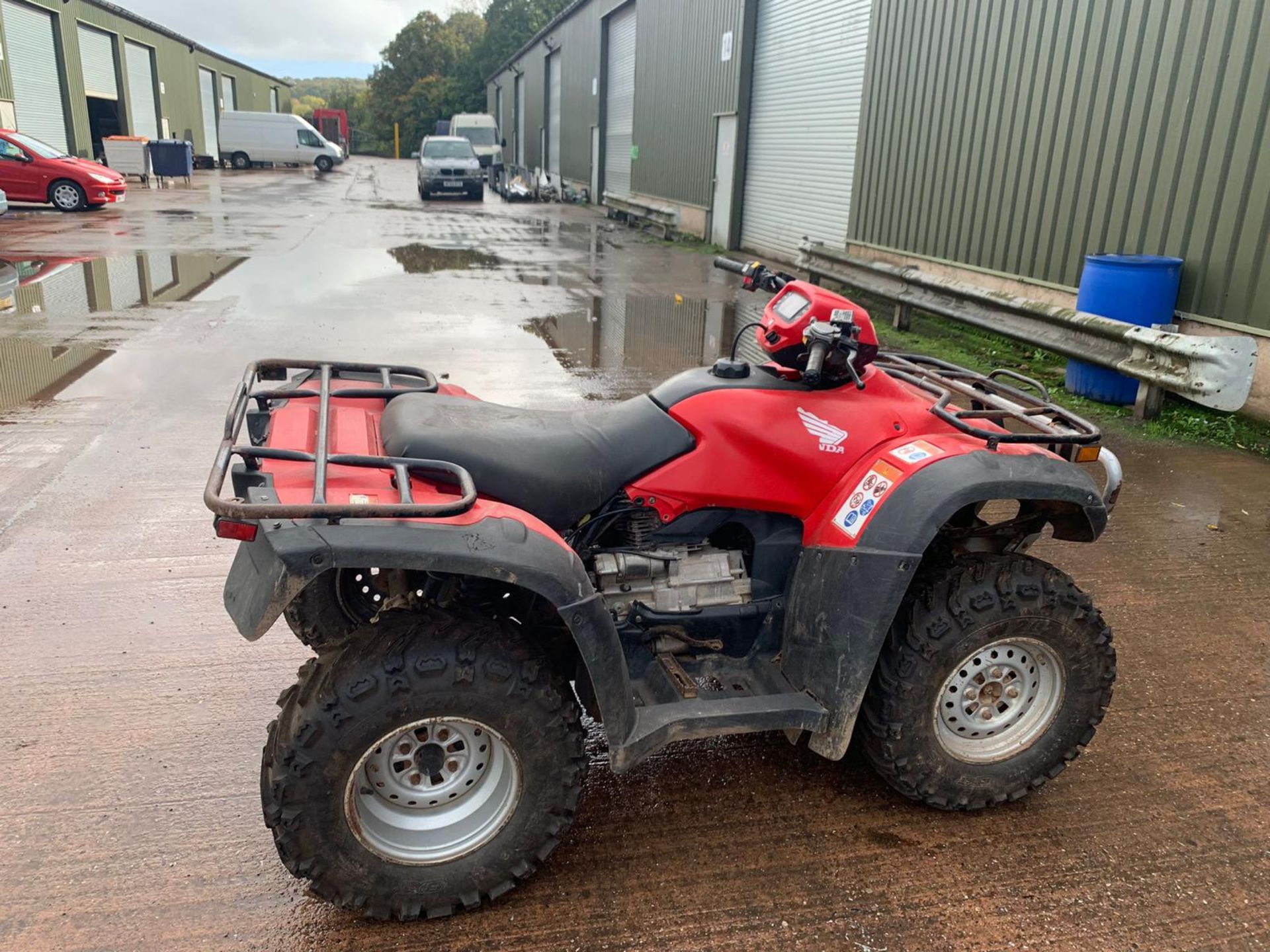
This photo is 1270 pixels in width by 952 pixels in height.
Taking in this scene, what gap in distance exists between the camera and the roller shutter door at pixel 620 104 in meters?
26.9

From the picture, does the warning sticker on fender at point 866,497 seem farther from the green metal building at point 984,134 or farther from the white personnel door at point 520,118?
the white personnel door at point 520,118

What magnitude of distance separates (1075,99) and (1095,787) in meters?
7.83

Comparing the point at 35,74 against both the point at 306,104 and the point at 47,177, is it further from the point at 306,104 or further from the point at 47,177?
the point at 306,104

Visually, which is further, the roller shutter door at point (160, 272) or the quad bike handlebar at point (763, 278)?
the roller shutter door at point (160, 272)

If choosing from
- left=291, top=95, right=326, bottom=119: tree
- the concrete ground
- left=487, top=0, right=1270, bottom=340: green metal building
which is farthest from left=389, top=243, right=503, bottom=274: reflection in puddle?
left=291, top=95, right=326, bottom=119: tree

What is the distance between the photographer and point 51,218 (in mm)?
20188

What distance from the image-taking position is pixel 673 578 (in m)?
2.82

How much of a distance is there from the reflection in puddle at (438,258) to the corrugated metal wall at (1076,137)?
6.39m

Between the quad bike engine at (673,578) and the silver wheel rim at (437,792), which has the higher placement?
the quad bike engine at (673,578)

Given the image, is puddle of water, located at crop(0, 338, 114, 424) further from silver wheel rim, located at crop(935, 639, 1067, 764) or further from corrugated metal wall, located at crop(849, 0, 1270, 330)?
corrugated metal wall, located at crop(849, 0, 1270, 330)

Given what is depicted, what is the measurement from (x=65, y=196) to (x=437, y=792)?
920 inches

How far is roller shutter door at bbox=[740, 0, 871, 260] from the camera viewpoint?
46.9 feet

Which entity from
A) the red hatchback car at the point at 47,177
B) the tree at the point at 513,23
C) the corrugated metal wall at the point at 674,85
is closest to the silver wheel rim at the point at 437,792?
the corrugated metal wall at the point at 674,85

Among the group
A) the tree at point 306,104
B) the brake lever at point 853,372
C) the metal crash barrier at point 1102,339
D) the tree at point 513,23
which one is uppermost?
the tree at point 513,23
